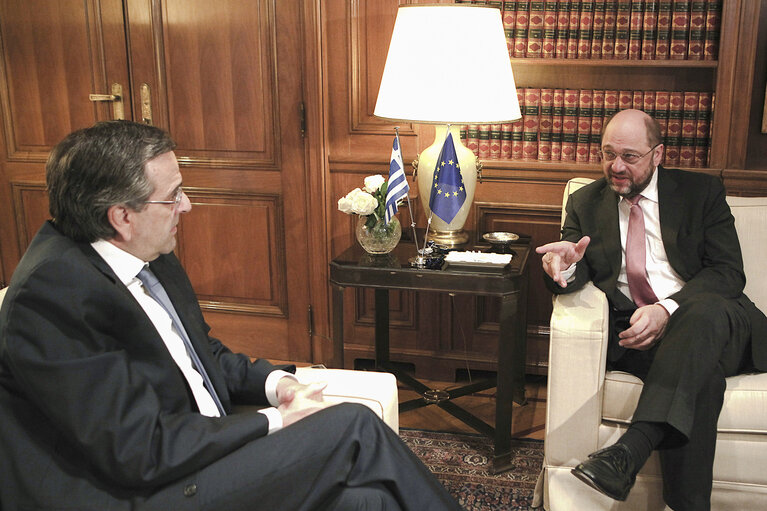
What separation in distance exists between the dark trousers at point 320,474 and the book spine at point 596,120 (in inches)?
72.8

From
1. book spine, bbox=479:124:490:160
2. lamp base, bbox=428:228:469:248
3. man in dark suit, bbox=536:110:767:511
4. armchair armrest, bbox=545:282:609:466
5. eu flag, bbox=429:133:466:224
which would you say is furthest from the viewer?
book spine, bbox=479:124:490:160

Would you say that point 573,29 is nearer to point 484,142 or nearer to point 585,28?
point 585,28

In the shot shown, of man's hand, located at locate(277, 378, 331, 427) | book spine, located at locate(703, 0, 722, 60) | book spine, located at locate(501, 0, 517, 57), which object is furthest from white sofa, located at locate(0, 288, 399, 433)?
book spine, located at locate(703, 0, 722, 60)

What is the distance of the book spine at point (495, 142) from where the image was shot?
10.2ft

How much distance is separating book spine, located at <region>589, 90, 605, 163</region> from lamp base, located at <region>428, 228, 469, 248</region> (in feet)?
2.14

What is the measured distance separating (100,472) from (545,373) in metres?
2.15

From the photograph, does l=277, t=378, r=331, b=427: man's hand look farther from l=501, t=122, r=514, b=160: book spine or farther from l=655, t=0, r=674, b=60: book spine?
l=655, t=0, r=674, b=60: book spine

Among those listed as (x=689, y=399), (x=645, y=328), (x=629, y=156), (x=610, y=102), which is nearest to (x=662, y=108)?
(x=610, y=102)

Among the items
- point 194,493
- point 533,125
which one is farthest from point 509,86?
point 194,493

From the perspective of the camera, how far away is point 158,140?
5.12 ft

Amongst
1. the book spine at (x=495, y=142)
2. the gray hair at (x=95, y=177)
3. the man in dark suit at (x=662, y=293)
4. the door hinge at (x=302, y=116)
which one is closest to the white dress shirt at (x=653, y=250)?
the man in dark suit at (x=662, y=293)

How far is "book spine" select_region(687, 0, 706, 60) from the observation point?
282cm

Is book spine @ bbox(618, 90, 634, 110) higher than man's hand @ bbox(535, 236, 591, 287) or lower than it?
higher

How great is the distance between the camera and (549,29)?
2.96 m
